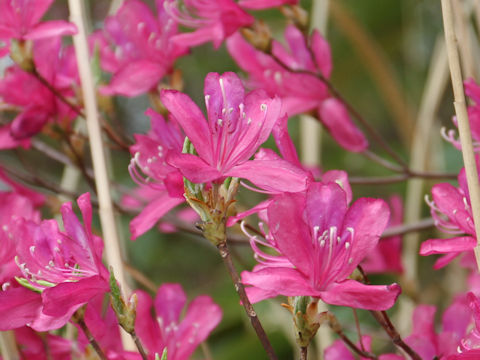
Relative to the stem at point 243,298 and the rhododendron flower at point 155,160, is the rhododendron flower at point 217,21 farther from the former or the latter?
the stem at point 243,298

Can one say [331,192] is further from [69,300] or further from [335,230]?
[69,300]

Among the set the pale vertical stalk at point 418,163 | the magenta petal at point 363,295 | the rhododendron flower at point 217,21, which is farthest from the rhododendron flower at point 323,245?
the pale vertical stalk at point 418,163

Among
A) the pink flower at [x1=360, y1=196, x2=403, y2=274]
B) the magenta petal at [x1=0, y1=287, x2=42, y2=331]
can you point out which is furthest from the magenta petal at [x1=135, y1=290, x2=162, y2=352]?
the pink flower at [x1=360, y1=196, x2=403, y2=274]

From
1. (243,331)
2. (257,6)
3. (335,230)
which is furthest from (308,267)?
Result: (243,331)

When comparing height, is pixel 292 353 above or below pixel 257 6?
below

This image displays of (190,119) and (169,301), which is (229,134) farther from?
(169,301)

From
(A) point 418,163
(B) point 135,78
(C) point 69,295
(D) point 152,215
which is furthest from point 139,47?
(A) point 418,163

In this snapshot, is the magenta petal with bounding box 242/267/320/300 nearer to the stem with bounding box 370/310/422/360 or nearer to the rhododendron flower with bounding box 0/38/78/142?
the stem with bounding box 370/310/422/360
